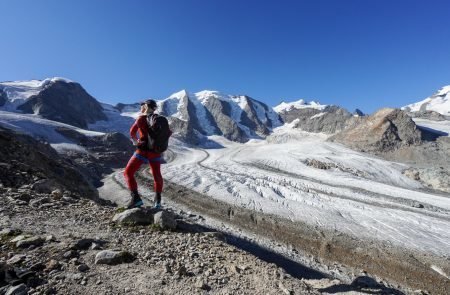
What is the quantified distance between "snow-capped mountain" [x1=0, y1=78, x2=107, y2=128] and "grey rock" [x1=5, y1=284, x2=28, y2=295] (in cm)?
10478

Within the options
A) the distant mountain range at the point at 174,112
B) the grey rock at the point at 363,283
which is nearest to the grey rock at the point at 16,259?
the grey rock at the point at 363,283

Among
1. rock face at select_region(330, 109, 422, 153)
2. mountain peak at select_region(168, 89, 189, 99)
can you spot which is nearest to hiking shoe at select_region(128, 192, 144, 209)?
rock face at select_region(330, 109, 422, 153)

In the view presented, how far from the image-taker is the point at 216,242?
6.54 meters

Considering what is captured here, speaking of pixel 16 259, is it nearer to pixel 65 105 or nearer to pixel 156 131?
pixel 156 131

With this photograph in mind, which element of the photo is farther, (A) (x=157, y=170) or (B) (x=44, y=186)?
(B) (x=44, y=186)

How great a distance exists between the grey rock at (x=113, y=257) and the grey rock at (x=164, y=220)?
1475 millimetres

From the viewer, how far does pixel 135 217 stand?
692 cm

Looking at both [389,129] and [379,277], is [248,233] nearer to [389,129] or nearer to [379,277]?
[379,277]

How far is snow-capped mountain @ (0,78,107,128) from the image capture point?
339ft

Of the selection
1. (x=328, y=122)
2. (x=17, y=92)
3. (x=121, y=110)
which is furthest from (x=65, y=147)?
(x=328, y=122)

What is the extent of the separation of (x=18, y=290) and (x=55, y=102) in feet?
412

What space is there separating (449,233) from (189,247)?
2059 centimetres

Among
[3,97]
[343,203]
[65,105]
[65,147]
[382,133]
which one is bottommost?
[65,147]

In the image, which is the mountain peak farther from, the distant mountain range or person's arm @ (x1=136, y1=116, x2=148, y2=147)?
person's arm @ (x1=136, y1=116, x2=148, y2=147)
